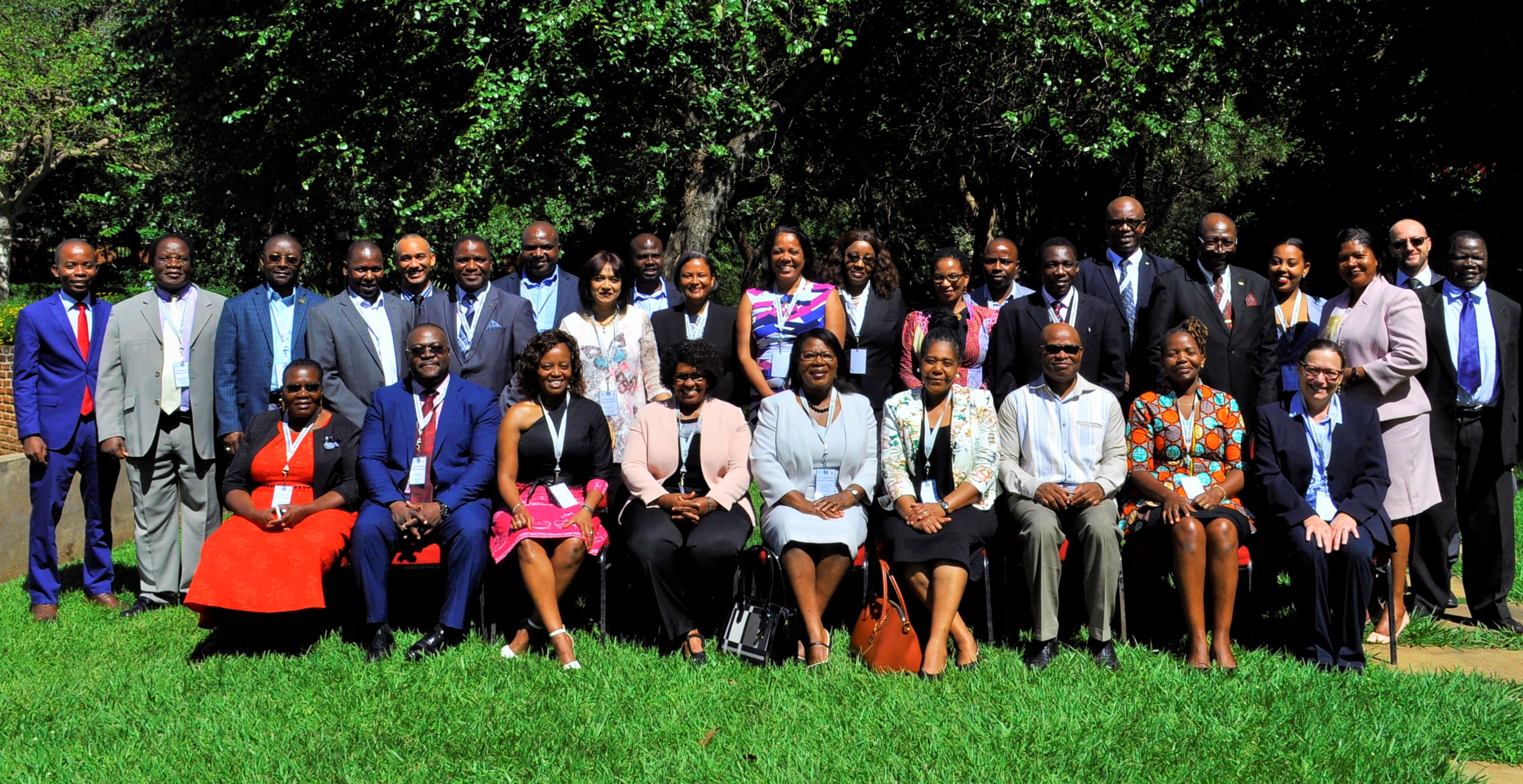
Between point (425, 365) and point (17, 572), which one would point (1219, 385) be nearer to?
point (425, 365)

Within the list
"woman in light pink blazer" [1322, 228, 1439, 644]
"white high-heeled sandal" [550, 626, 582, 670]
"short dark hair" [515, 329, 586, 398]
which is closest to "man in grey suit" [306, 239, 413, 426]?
"short dark hair" [515, 329, 586, 398]

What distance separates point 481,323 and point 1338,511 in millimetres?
4690

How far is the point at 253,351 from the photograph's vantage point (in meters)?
6.60

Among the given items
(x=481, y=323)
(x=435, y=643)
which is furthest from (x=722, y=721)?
(x=481, y=323)

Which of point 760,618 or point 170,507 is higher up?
point 170,507

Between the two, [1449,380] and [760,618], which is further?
[1449,380]

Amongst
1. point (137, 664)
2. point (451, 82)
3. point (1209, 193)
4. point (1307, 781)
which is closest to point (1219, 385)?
point (1307, 781)

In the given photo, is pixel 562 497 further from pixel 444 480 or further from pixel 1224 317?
pixel 1224 317

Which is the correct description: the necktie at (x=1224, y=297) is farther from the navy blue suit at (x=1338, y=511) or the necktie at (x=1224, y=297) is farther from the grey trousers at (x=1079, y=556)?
the grey trousers at (x=1079, y=556)

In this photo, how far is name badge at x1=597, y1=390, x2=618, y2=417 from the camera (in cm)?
648

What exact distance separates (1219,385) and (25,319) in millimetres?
6753

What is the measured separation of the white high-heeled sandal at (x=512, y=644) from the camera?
18.0ft

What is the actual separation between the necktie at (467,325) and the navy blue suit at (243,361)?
82 centimetres

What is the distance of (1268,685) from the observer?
493 cm
